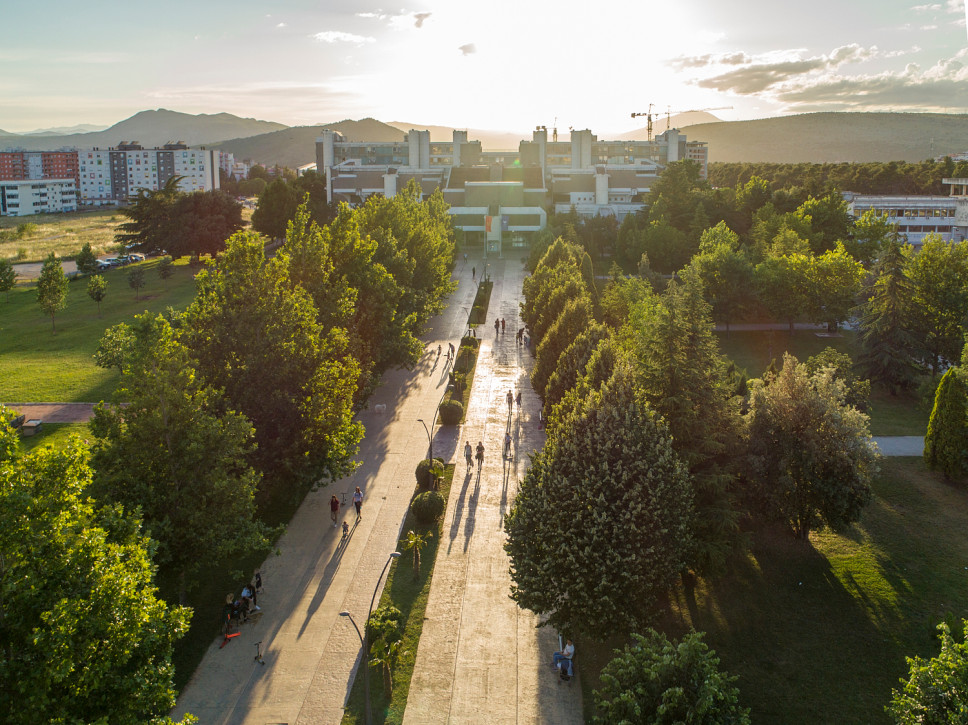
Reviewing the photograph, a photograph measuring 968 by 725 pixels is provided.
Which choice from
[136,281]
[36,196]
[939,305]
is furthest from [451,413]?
[36,196]

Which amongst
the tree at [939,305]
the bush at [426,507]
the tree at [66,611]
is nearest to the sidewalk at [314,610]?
the bush at [426,507]

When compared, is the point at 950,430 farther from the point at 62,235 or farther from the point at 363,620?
the point at 62,235

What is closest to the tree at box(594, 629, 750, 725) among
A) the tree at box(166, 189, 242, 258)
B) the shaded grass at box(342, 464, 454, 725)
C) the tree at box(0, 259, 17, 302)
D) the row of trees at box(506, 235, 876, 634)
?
the row of trees at box(506, 235, 876, 634)

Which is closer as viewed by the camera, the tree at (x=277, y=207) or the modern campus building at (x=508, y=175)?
the tree at (x=277, y=207)

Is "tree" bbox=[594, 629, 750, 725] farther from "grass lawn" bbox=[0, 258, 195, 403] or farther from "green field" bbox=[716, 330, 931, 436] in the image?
"grass lawn" bbox=[0, 258, 195, 403]

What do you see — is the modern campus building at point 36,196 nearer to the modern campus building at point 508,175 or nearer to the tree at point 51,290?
the modern campus building at point 508,175

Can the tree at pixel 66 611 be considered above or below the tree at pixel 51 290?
below

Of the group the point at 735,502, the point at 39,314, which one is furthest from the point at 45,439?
the point at 39,314
